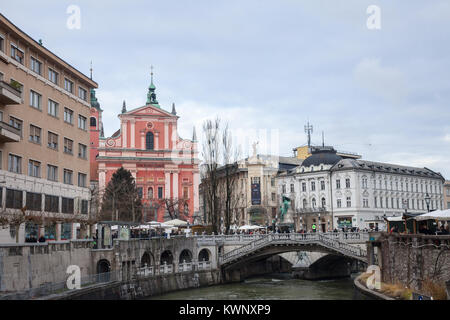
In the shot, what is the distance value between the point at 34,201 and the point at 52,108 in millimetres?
8012

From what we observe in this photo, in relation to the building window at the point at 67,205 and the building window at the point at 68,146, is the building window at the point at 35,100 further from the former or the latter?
the building window at the point at 67,205

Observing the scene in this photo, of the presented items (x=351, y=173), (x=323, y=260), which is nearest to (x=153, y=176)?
(x=351, y=173)

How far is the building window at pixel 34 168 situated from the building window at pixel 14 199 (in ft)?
7.65

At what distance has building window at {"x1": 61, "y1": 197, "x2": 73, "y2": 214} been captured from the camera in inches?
1931

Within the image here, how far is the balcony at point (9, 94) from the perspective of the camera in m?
38.8

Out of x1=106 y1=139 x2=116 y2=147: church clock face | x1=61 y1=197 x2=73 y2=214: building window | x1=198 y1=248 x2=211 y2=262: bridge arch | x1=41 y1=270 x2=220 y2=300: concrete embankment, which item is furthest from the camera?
x1=106 y1=139 x2=116 y2=147: church clock face

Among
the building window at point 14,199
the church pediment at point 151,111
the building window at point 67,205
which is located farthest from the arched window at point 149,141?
the building window at point 14,199

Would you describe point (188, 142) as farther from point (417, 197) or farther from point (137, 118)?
point (417, 197)

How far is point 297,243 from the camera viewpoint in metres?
56.8

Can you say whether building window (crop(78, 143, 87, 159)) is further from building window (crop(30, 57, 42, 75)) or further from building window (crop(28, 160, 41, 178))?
building window (crop(30, 57, 42, 75))

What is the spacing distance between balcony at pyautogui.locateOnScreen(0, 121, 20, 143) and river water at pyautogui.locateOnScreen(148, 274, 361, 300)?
1630 cm

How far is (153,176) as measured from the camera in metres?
103

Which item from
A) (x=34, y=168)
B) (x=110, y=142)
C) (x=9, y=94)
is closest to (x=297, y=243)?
(x=34, y=168)

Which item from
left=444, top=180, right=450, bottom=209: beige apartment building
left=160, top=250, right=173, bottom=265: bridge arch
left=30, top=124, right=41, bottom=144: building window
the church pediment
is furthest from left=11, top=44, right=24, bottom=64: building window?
left=444, top=180, right=450, bottom=209: beige apartment building
